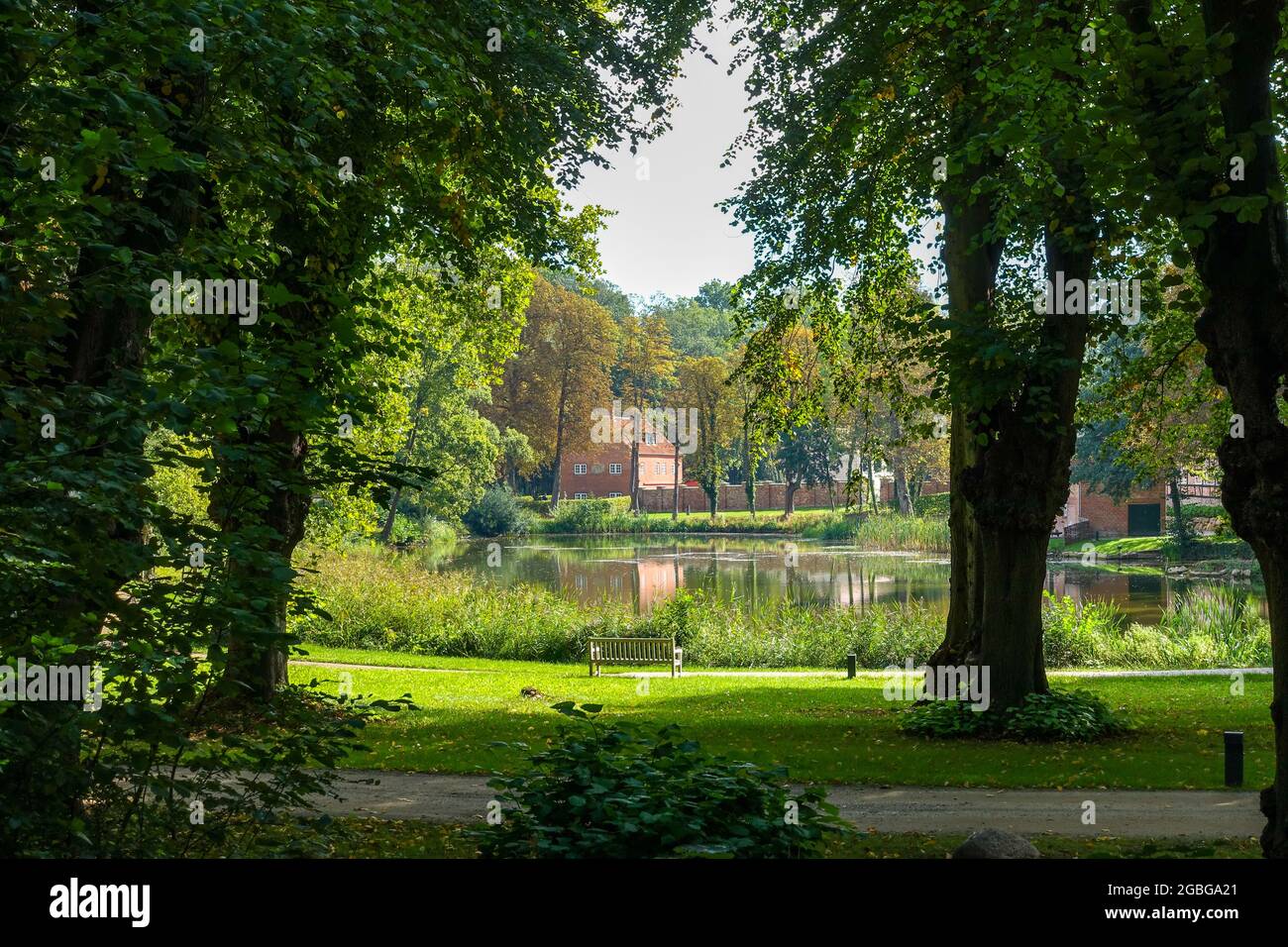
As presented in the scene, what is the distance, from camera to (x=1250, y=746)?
1329cm

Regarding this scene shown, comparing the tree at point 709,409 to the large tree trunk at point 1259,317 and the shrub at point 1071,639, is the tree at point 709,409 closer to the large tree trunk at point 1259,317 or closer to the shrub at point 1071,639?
the shrub at point 1071,639

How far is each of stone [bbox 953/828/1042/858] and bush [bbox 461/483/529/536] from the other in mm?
53771

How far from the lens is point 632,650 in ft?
71.1

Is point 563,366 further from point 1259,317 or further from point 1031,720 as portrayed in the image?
point 1259,317

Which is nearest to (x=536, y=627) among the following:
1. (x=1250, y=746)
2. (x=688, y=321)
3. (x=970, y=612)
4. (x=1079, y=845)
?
(x=970, y=612)

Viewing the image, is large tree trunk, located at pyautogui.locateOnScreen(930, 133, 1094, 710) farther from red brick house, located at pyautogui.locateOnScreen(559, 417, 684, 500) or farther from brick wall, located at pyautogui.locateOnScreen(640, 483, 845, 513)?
red brick house, located at pyautogui.locateOnScreen(559, 417, 684, 500)

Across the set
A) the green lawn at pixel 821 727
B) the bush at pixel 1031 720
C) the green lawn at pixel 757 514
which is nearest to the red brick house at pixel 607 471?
the green lawn at pixel 757 514

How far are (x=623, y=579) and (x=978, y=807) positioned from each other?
3056 centimetres

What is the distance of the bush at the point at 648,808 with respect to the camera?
17.9ft

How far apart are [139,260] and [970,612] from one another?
513 inches

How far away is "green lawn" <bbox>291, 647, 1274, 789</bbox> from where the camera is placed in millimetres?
11758

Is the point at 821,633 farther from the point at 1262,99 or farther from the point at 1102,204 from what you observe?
the point at 1262,99

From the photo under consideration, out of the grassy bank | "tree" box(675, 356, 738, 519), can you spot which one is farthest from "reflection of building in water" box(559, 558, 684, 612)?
"tree" box(675, 356, 738, 519)

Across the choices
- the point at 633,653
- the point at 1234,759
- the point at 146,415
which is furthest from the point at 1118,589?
the point at 146,415
